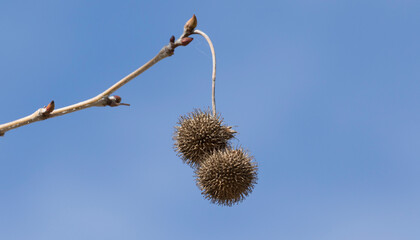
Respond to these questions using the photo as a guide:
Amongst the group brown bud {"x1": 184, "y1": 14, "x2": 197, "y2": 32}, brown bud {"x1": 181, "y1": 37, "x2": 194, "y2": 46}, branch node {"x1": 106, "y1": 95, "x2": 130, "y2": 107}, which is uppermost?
brown bud {"x1": 184, "y1": 14, "x2": 197, "y2": 32}

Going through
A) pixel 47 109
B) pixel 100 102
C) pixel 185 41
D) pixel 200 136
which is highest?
pixel 200 136

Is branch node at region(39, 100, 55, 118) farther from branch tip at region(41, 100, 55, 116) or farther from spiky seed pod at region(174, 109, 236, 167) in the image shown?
spiky seed pod at region(174, 109, 236, 167)

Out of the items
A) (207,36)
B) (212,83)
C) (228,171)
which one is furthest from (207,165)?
(207,36)

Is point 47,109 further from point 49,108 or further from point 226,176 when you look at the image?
point 226,176

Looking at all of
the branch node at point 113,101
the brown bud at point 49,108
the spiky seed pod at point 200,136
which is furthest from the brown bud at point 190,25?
the spiky seed pod at point 200,136

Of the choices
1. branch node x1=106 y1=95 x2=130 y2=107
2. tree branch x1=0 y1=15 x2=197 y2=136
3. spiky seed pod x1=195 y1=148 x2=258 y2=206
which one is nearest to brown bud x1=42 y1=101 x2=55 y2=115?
tree branch x1=0 y1=15 x2=197 y2=136

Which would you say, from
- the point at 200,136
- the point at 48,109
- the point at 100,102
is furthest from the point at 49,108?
the point at 200,136

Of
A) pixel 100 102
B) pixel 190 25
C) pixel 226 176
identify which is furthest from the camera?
pixel 226 176
